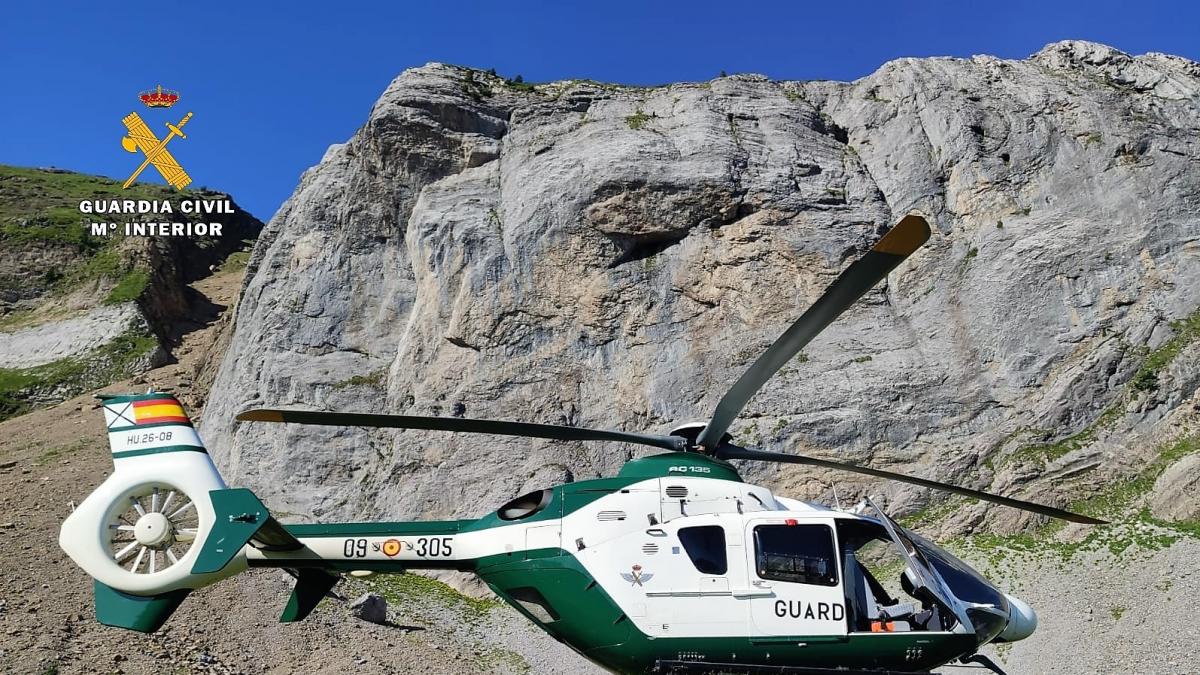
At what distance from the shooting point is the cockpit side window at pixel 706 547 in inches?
330

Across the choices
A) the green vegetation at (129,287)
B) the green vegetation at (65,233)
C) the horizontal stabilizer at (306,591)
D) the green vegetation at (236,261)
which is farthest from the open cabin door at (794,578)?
the green vegetation at (236,261)

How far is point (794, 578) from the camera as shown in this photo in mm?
8273

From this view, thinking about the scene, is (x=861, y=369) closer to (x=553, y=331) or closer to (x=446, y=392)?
(x=553, y=331)

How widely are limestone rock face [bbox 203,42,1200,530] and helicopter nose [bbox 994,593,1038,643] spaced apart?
1019cm

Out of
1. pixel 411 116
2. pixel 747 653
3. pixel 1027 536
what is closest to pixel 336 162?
pixel 411 116

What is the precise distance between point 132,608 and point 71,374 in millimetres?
32345

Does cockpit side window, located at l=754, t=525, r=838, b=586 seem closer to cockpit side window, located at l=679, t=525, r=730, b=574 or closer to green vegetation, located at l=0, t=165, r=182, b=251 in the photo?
cockpit side window, located at l=679, t=525, r=730, b=574

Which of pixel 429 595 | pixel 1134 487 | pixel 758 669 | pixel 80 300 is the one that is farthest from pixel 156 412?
pixel 80 300

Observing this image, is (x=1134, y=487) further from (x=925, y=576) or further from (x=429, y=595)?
(x=429, y=595)

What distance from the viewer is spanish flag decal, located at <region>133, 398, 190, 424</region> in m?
9.30

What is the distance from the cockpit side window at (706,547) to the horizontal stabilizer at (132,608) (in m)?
5.19

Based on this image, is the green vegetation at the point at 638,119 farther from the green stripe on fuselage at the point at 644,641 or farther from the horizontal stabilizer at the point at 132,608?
the horizontal stabilizer at the point at 132,608

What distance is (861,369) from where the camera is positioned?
76.7ft

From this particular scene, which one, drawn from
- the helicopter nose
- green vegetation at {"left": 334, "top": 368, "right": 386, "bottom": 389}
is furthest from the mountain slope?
the helicopter nose
